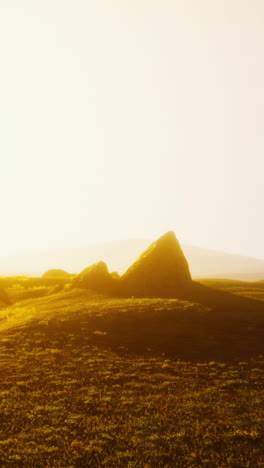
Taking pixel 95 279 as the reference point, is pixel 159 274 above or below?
above

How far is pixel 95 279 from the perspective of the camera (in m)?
76.8

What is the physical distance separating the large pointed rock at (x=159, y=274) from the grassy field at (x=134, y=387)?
11.4 m

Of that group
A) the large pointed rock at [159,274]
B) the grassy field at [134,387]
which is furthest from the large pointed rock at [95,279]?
the grassy field at [134,387]

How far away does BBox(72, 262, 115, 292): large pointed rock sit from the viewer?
74.6m

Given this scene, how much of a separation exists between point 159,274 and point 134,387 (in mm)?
39565

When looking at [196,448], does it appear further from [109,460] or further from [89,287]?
[89,287]

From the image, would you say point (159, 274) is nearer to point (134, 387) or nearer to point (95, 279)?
point (95, 279)

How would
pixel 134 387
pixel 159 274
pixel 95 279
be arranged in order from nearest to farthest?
1. pixel 134 387
2. pixel 159 274
3. pixel 95 279

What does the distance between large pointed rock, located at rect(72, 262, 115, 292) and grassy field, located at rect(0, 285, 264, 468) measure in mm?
17404

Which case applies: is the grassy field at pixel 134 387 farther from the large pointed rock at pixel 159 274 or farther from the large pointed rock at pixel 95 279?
the large pointed rock at pixel 95 279

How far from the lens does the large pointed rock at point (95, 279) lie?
7456cm

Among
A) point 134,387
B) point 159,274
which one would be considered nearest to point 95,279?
point 159,274

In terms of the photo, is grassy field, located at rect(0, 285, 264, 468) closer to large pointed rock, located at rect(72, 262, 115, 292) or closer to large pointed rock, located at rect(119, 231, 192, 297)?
large pointed rock, located at rect(119, 231, 192, 297)

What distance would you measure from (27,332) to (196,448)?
32359 millimetres
